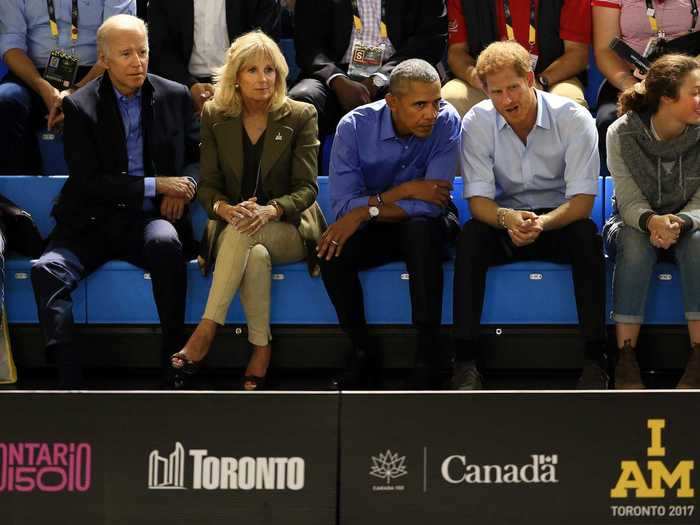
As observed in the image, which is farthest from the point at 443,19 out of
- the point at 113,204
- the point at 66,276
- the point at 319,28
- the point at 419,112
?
the point at 66,276

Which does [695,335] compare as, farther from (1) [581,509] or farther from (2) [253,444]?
(2) [253,444]

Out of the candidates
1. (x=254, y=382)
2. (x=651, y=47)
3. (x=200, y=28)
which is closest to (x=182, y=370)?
(x=254, y=382)

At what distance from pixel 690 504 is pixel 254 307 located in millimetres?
1834

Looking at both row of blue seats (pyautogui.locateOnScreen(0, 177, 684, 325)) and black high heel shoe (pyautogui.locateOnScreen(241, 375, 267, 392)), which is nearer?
black high heel shoe (pyautogui.locateOnScreen(241, 375, 267, 392))

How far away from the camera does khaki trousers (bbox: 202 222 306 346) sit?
4.20 m

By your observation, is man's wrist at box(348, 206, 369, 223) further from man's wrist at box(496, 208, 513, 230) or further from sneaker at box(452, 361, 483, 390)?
sneaker at box(452, 361, 483, 390)

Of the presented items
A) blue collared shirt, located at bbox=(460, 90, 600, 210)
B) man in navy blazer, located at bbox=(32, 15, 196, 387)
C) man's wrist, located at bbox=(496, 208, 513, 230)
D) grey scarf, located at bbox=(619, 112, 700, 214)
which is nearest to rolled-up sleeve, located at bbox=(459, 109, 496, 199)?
blue collared shirt, located at bbox=(460, 90, 600, 210)

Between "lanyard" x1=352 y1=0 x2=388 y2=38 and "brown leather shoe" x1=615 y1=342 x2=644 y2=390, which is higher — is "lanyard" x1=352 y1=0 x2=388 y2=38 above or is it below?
above

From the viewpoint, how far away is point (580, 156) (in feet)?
14.0

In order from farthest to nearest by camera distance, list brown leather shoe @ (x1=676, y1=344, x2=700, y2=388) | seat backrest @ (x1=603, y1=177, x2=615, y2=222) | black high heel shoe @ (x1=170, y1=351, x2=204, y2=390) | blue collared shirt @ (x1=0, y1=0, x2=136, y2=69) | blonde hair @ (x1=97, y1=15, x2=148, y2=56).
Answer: blue collared shirt @ (x1=0, y1=0, x2=136, y2=69), seat backrest @ (x1=603, y1=177, x2=615, y2=222), blonde hair @ (x1=97, y1=15, x2=148, y2=56), black high heel shoe @ (x1=170, y1=351, x2=204, y2=390), brown leather shoe @ (x1=676, y1=344, x2=700, y2=388)

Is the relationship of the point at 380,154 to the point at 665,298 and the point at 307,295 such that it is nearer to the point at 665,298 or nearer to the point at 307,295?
the point at 307,295

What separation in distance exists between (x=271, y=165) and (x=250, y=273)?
0.45 meters

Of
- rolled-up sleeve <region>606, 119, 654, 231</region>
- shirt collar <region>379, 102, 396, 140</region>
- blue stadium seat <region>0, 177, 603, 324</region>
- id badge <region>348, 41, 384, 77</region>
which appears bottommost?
blue stadium seat <region>0, 177, 603, 324</region>

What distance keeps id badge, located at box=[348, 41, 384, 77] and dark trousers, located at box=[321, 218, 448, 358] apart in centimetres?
110
